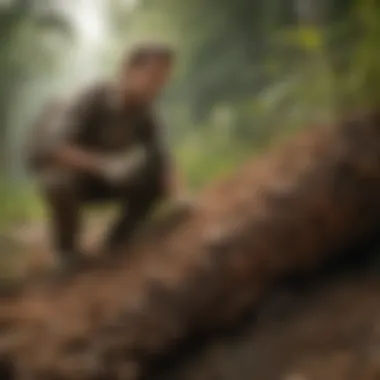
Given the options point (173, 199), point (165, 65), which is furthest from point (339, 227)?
point (165, 65)

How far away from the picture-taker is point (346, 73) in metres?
1.45

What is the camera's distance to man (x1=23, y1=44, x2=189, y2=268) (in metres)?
1.30

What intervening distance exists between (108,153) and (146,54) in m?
0.18

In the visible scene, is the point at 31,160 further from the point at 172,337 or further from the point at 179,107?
the point at 172,337

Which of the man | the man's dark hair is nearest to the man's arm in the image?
the man

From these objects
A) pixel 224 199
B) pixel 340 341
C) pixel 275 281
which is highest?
pixel 224 199

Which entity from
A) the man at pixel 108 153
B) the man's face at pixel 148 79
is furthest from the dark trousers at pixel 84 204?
the man's face at pixel 148 79

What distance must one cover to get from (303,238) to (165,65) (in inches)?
15.7

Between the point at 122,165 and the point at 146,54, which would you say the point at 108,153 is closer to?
the point at 122,165

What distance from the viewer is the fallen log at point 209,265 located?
125 centimetres

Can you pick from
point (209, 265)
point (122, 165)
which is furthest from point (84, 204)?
point (209, 265)

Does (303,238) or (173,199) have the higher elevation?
(173,199)

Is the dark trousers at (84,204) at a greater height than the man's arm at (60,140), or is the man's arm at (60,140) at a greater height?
the man's arm at (60,140)

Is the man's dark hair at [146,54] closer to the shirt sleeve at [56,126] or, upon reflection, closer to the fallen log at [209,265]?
the shirt sleeve at [56,126]
